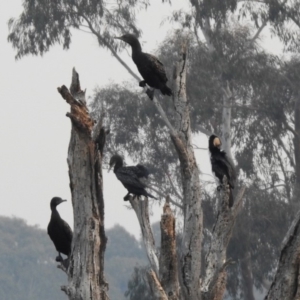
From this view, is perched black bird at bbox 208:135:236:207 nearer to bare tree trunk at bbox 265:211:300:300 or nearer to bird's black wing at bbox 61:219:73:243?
bird's black wing at bbox 61:219:73:243

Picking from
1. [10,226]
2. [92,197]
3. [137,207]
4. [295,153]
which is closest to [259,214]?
[295,153]

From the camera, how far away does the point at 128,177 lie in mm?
10586

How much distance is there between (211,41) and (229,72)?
4.57 ft

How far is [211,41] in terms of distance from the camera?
27.8 m

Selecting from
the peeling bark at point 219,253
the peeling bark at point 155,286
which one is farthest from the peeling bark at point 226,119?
the peeling bark at point 155,286

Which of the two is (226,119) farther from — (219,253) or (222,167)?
(219,253)

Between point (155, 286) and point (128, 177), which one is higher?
point (128, 177)

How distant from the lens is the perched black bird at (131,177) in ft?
33.8

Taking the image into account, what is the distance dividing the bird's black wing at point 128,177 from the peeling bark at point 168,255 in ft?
6.81

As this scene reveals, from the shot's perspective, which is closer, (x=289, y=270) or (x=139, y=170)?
(x=289, y=270)

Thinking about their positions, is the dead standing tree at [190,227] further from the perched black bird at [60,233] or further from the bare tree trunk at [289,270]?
the bare tree trunk at [289,270]

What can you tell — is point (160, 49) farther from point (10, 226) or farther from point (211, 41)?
point (10, 226)

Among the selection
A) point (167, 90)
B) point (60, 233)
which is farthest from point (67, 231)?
point (167, 90)

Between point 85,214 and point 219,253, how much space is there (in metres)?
2.24
